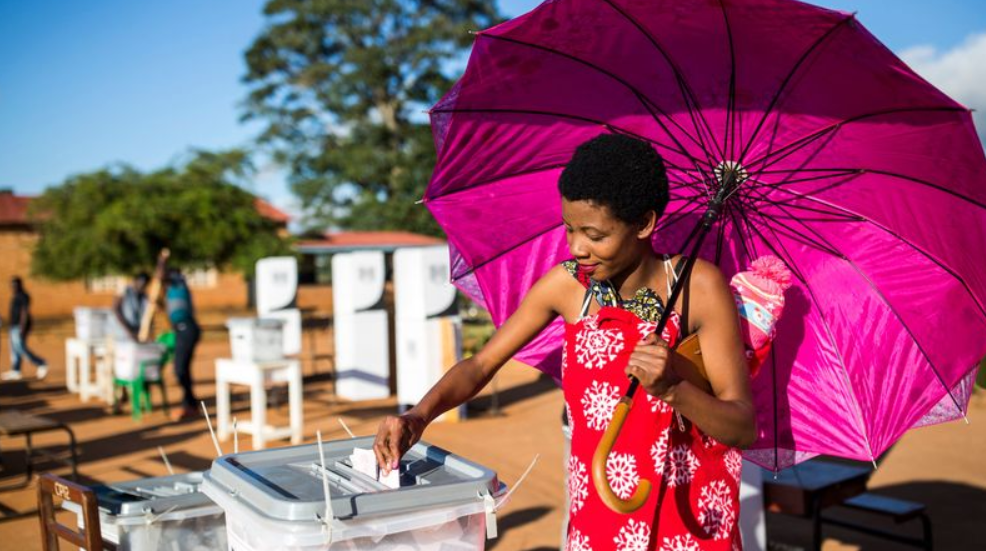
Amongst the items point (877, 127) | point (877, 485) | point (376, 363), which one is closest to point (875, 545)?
point (877, 485)

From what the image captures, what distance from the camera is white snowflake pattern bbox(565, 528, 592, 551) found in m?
2.13

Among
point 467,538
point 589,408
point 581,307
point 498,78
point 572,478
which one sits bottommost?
point 467,538

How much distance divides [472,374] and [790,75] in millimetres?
1245

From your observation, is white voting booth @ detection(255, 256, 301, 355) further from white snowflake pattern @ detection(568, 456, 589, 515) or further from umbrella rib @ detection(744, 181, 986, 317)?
white snowflake pattern @ detection(568, 456, 589, 515)

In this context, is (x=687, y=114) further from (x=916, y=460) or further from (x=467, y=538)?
(x=916, y=460)

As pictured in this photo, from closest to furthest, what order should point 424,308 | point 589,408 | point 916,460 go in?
1. point 589,408
2. point 916,460
3. point 424,308

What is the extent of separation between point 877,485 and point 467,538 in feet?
20.2

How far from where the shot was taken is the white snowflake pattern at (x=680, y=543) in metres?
2.06

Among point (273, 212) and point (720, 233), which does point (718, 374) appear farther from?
point (273, 212)

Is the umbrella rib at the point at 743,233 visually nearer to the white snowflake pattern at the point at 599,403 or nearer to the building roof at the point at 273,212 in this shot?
the white snowflake pattern at the point at 599,403

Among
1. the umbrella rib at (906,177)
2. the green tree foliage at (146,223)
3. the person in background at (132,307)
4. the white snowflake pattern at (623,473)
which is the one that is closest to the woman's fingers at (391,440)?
the white snowflake pattern at (623,473)

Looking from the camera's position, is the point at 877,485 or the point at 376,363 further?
the point at 376,363

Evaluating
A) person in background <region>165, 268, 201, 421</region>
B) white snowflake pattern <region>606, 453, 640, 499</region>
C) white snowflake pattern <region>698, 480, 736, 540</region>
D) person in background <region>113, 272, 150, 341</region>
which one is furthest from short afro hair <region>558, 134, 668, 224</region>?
person in background <region>113, 272, 150, 341</region>

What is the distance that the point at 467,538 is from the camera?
2.24 m
